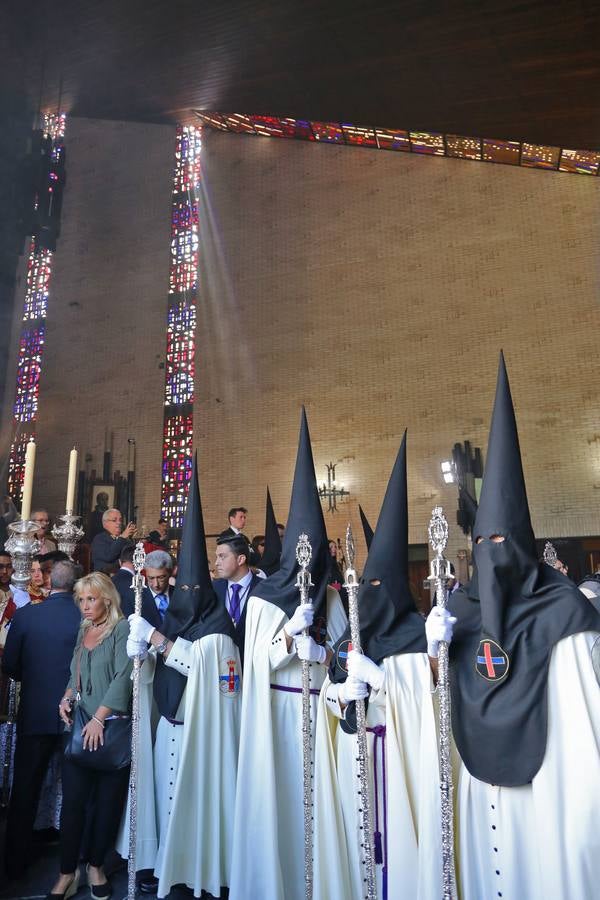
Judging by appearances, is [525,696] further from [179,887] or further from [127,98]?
[127,98]

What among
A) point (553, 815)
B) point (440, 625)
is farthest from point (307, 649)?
point (553, 815)

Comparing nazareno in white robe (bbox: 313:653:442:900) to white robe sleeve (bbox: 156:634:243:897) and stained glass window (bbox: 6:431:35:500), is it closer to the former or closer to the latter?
white robe sleeve (bbox: 156:634:243:897)

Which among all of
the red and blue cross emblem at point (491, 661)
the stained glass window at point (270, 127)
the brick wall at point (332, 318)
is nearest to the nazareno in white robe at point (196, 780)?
the red and blue cross emblem at point (491, 661)

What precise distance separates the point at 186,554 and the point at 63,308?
534 inches

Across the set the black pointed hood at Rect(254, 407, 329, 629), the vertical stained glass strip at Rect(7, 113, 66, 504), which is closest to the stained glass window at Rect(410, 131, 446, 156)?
the vertical stained glass strip at Rect(7, 113, 66, 504)

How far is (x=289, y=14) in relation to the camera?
9031mm

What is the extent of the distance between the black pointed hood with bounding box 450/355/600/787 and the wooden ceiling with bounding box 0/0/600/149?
7.50 m

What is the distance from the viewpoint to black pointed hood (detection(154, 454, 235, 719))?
398 cm

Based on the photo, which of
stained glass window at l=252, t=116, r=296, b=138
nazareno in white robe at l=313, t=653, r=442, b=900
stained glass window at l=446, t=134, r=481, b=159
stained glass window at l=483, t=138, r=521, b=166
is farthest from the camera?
stained glass window at l=252, t=116, r=296, b=138

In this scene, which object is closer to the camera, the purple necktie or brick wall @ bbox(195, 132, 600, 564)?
the purple necktie

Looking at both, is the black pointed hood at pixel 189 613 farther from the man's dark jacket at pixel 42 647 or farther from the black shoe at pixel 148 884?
the black shoe at pixel 148 884

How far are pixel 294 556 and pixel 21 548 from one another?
1.60 meters

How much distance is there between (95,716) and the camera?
11.9 ft

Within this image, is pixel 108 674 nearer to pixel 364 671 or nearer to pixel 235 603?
pixel 235 603
